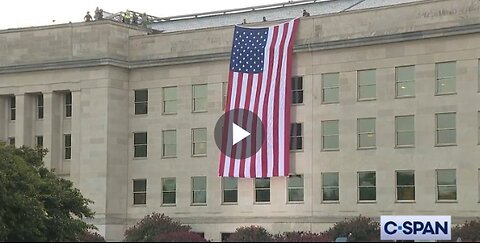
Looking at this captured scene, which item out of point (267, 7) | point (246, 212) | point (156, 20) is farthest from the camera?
point (156, 20)

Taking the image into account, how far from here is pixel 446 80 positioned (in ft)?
202

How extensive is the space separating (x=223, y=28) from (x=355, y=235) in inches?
687

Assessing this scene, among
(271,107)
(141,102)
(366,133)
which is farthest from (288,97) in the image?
(141,102)

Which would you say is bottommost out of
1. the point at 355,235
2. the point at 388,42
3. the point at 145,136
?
the point at 355,235

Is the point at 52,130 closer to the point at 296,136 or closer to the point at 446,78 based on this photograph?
the point at 296,136

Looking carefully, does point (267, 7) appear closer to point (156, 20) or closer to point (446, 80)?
point (156, 20)

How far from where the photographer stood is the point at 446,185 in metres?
61.0

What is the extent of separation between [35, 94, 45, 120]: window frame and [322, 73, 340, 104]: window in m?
20.4

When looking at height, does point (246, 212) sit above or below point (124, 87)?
below

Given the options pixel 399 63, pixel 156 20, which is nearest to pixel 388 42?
pixel 399 63

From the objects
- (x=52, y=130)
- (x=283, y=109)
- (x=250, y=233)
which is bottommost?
(x=250, y=233)

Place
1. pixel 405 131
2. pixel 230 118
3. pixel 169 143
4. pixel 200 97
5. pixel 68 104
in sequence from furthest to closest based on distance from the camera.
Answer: pixel 68 104
pixel 169 143
pixel 200 97
pixel 230 118
pixel 405 131

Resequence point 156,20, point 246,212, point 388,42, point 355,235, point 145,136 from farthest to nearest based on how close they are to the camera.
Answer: point 156,20
point 145,136
point 246,212
point 388,42
point 355,235

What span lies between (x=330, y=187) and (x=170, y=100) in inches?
509
